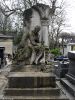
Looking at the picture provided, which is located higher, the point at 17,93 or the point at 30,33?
the point at 30,33

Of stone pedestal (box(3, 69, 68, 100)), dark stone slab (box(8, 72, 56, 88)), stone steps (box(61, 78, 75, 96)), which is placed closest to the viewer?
stone pedestal (box(3, 69, 68, 100))

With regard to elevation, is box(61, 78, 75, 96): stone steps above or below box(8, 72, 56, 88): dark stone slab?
below

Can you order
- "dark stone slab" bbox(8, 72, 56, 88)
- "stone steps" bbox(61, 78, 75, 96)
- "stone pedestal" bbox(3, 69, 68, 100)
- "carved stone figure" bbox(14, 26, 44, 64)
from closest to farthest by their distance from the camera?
"stone pedestal" bbox(3, 69, 68, 100), "stone steps" bbox(61, 78, 75, 96), "dark stone slab" bbox(8, 72, 56, 88), "carved stone figure" bbox(14, 26, 44, 64)

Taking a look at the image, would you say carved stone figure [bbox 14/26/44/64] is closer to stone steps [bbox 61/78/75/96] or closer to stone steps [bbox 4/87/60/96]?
Result: stone steps [bbox 61/78/75/96]

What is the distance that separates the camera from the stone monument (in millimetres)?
8133

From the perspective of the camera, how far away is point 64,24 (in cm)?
4359

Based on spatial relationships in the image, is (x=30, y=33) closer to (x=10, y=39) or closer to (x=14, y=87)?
(x=14, y=87)

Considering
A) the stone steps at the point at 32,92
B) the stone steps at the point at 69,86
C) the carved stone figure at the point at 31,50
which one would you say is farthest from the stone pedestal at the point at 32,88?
the carved stone figure at the point at 31,50

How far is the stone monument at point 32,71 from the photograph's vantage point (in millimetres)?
8133

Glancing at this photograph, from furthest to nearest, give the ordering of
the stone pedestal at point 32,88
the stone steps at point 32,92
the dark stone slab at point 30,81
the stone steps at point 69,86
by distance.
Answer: the dark stone slab at point 30,81, the stone steps at point 69,86, the stone steps at point 32,92, the stone pedestal at point 32,88

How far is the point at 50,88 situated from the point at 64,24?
36.0m

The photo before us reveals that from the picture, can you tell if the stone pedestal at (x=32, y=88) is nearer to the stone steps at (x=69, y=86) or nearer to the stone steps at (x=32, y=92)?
the stone steps at (x=32, y=92)

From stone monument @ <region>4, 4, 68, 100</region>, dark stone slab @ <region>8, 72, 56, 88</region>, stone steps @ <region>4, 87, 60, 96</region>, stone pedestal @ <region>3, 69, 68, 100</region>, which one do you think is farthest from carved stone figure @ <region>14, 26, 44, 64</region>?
stone steps @ <region>4, 87, 60, 96</region>

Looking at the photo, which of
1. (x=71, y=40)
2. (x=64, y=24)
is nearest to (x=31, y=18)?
(x=64, y=24)
